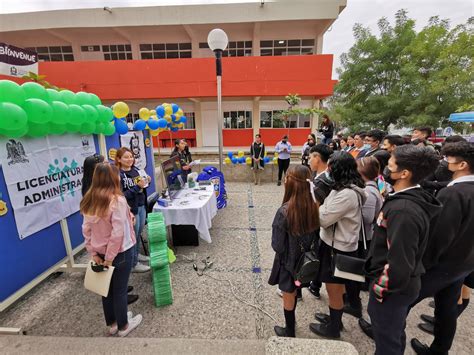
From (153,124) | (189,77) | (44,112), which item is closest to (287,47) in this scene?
(189,77)

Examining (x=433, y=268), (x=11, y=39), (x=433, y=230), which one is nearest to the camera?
(x=433, y=230)

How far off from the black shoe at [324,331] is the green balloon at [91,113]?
419cm

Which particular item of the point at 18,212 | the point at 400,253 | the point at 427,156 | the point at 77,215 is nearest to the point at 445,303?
the point at 400,253

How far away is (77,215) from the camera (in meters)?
3.68

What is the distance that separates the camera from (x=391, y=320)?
1507 millimetres

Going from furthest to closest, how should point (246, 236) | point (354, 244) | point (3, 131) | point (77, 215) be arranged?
point (246, 236) → point (77, 215) → point (3, 131) → point (354, 244)

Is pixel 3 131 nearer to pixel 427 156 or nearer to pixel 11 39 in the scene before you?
pixel 427 156

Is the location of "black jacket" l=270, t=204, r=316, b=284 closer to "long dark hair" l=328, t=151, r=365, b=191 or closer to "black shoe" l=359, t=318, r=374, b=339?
"long dark hair" l=328, t=151, r=365, b=191

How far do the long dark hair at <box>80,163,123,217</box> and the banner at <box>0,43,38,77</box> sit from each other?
735 centimetres

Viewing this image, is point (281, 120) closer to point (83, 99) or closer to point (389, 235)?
point (83, 99)

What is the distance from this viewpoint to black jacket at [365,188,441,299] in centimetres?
132

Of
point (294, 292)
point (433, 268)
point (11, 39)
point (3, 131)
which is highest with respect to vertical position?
point (11, 39)

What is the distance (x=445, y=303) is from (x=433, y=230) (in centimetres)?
80

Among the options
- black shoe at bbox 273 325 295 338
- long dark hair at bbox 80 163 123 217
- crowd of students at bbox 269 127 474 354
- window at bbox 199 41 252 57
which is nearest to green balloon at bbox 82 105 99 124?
long dark hair at bbox 80 163 123 217
